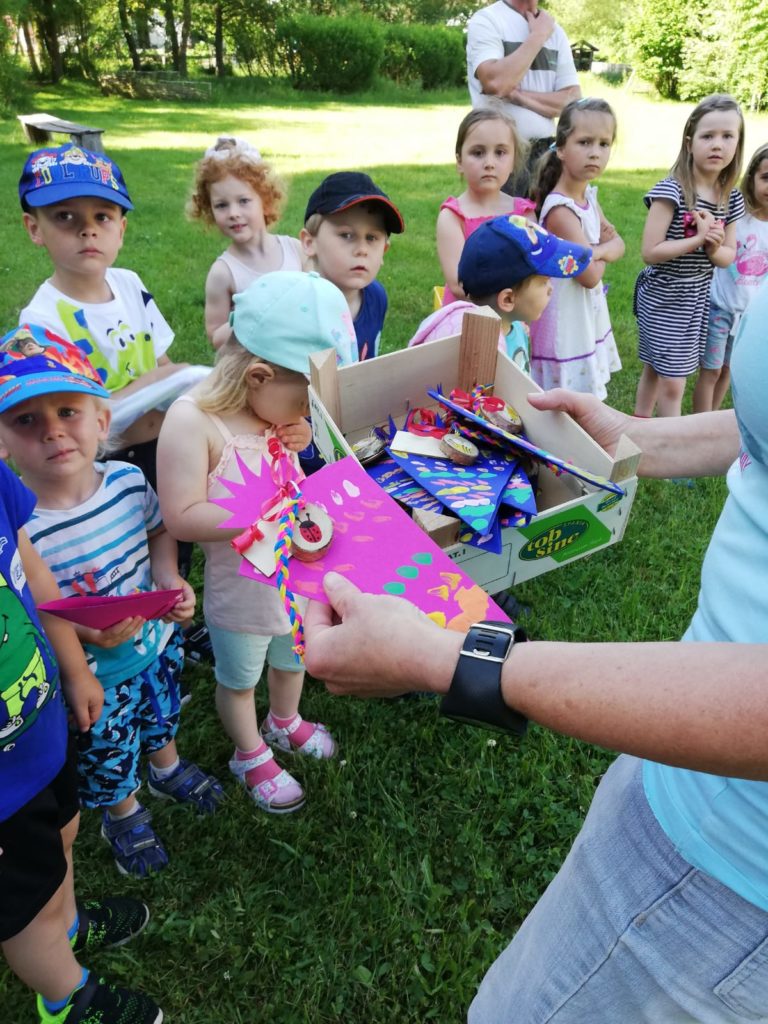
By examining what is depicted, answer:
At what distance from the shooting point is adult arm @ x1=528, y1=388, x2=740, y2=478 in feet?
5.08

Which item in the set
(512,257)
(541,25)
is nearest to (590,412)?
(512,257)

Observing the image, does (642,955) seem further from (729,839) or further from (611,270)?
(611,270)

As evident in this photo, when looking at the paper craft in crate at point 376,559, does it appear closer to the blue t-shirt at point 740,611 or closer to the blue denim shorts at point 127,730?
the blue t-shirt at point 740,611

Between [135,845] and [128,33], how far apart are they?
2855 cm

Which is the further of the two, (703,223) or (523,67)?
(523,67)

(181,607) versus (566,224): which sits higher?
(566,224)

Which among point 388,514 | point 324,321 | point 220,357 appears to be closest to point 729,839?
point 388,514

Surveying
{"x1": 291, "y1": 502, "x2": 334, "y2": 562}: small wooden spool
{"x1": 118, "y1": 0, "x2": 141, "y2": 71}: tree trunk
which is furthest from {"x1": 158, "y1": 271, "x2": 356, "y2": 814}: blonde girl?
{"x1": 118, "y1": 0, "x2": 141, "y2": 71}: tree trunk

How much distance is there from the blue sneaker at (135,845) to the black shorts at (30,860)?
58 cm

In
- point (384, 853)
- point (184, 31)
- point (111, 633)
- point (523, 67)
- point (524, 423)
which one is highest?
point (184, 31)

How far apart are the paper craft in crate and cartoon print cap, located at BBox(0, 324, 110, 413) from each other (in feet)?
2.01

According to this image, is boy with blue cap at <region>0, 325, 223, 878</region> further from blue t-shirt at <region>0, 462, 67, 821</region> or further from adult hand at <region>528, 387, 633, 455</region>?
adult hand at <region>528, 387, 633, 455</region>

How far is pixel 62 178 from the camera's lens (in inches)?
90.3

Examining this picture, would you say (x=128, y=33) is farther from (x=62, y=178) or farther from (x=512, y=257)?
(x=512, y=257)
